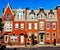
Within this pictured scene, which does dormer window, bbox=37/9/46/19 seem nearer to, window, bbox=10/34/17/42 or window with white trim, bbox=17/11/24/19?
window with white trim, bbox=17/11/24/19

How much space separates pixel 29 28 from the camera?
6519 centimetres

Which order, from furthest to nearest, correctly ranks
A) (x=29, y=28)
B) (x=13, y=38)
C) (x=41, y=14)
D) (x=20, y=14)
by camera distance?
(x=20, y=14)
(x=41, y=14)
(x=29, y=28)
(x=13, y=38)

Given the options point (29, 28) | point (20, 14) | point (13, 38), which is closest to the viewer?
point (13, 38)

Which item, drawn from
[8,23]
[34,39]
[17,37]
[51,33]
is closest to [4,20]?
[8,23]

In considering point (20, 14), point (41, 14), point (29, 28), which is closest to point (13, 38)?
point (29, 28)

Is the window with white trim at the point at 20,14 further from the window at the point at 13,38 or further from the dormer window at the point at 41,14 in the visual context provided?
the window at the point at 13,38

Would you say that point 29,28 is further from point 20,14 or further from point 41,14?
point 41,14

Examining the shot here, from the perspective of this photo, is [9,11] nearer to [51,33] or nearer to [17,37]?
[17,37]

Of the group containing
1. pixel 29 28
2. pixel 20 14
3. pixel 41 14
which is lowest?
pixel 29 28

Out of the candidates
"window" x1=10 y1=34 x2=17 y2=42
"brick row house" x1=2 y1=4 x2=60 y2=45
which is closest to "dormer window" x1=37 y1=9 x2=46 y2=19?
"brick row house" x1=2 y1=4 x2=60 y2=45

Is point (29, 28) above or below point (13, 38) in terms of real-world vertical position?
above

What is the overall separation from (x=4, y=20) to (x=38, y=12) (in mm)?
10891

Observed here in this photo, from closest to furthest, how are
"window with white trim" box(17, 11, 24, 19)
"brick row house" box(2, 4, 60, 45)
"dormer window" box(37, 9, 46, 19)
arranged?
"brick row house" box(2, 4, 60, 45) < "dormer window" box(37, 9, 46, 19) < "window with white trim" box(17, 11, 24, 19)

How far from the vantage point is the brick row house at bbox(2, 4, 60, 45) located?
64.7 meters
